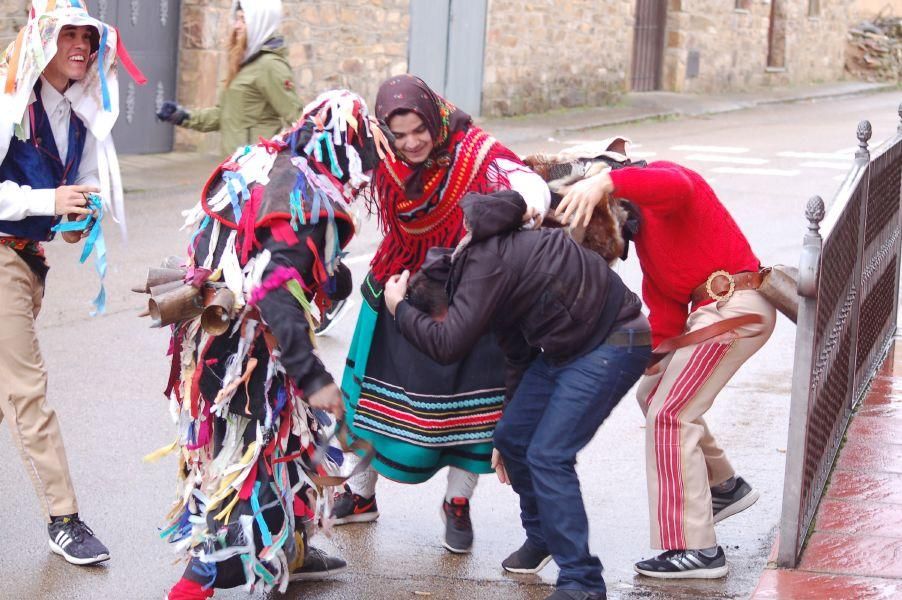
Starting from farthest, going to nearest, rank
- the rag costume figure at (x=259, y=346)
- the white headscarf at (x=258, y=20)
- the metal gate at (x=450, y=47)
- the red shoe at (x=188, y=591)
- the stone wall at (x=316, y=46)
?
1. the metal gate at (x=450, y=47)
2. the stone wall at (x=316, y=46)
3. the white headscarf at (x=258, y=20)
4. the red shoe at (x=188, y=591)
5. the rag costume figure at (x=259, y=346)

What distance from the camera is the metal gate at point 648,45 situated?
24.2 meters

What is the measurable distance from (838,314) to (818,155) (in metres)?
12.4

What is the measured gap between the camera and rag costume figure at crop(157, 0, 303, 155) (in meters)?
8.65

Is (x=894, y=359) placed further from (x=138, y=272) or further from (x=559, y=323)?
(x=138, y=272)

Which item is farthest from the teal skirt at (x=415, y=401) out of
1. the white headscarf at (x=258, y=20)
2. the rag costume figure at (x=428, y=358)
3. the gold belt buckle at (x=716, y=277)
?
the white headscarf at (x=258, y=20)

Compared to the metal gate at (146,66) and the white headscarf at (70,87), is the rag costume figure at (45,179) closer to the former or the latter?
the white headscarf at (70,87)

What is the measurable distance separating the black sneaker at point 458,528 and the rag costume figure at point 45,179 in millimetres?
1187

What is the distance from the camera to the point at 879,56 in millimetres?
32312

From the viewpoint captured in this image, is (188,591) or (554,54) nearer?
(188,591)

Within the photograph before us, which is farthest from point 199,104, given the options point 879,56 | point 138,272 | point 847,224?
point 879,56

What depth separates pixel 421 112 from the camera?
Result: 4.18 m

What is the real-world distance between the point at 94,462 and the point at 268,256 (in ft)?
7.17

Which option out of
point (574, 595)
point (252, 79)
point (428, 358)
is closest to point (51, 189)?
point (428, 358)

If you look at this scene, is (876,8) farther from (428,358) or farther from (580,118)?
(428,358)
